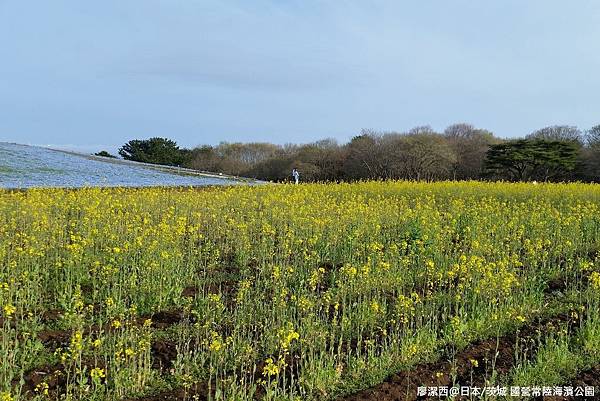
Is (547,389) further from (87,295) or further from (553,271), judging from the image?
(87,295)

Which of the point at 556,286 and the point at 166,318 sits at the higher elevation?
the point at 556,286

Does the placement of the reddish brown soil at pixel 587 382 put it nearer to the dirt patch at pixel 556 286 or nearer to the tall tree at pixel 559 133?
the dirt patch at pixel 556 286

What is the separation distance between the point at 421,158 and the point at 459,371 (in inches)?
1441

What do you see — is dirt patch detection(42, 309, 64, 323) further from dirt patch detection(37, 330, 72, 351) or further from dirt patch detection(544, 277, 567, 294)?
dirt patch detection(544, 277, 567, 294)

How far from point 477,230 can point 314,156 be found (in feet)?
126

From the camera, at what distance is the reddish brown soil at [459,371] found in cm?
412

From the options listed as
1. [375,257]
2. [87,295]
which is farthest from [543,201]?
[87,295]

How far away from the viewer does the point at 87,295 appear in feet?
21.0

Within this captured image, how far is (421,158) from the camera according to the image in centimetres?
3997

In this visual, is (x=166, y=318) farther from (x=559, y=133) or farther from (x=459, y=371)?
(x=559, y=133)

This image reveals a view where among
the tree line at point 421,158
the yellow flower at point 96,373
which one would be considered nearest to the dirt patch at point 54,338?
the yellow flower at point 96,373

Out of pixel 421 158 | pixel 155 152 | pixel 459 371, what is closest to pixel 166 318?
pixel 459 371

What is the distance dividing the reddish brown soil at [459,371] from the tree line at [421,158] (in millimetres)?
27322

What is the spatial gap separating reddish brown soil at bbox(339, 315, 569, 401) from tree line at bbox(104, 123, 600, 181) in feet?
89.6
